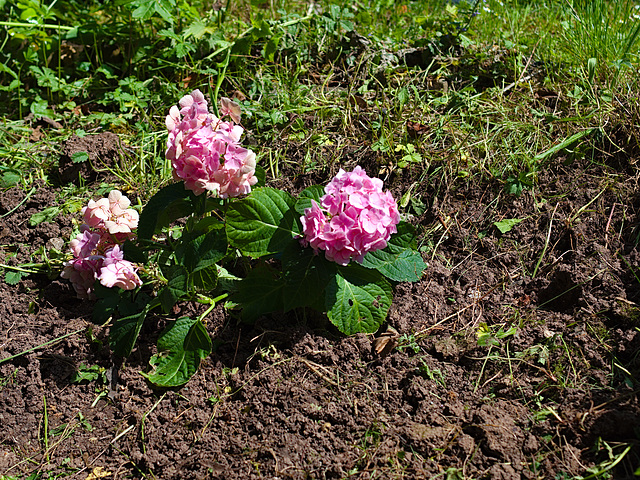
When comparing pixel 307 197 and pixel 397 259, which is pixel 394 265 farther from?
pixel 307 197

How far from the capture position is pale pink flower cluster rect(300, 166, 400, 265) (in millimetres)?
1897

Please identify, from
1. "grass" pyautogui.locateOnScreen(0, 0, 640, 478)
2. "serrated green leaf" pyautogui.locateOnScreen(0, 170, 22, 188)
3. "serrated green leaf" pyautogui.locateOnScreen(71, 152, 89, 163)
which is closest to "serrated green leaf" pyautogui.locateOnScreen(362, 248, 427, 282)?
"grass" pyautogui.locateOnScreen(0, 0, 640, 478)

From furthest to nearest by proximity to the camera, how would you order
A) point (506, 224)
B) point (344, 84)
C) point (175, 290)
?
point (344, 84)
point (506, 224)
point (175, 290)

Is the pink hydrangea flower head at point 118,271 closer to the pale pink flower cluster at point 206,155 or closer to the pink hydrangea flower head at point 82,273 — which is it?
the pink hydrangea flower head at point 82,273

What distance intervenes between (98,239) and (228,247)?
0.52 metres

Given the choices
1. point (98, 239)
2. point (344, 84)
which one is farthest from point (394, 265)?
point (344, 84)

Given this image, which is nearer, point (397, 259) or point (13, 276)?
point (397, 259)

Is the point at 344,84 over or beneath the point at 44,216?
over

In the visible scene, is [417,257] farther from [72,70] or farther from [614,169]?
[72,70]

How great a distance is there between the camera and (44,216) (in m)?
2.75

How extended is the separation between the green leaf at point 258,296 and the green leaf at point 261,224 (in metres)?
0.12

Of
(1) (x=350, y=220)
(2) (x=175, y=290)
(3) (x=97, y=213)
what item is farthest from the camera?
(3) (x=97, y=213)

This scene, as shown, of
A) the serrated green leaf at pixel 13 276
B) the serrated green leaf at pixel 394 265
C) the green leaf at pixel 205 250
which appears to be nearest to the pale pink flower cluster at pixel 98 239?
the green leaf at pixel 205 250

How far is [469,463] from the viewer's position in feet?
5.97
